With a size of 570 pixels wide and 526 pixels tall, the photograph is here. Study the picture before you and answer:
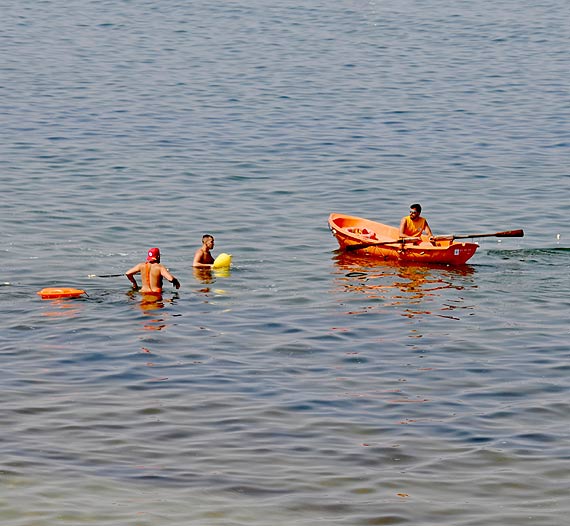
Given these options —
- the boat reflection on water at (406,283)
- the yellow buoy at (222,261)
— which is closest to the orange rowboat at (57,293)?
the yellow buoy at (222,261)

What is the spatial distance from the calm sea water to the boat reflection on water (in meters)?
0.09

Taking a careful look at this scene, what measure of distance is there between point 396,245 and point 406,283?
1388mm

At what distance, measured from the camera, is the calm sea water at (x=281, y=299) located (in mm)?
13484

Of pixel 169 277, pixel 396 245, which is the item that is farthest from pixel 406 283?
pixel 169 277

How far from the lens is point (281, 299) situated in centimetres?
2211

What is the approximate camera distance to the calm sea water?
44.2 ft

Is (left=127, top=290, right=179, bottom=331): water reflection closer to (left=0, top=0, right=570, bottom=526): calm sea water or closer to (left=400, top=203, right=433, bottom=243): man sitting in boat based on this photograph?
(left=0, top=0, right=570, bottom=526): calm sea water

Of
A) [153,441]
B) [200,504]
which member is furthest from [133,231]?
[200,504]

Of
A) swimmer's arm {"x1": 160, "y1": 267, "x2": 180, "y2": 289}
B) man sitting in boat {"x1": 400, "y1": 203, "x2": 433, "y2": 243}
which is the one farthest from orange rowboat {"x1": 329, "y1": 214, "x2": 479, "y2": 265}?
swimmer's arm {"x1": 160, "y1": 267, "x2": 180, "y2": 289}

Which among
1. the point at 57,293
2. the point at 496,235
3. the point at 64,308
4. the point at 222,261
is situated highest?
the point at 496,235

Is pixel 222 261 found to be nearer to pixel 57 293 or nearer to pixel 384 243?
pixel 384 243

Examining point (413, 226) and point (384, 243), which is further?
point (413, 226)

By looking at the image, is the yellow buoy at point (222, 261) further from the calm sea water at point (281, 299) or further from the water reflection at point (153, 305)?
the water reflection at point (153, 305)

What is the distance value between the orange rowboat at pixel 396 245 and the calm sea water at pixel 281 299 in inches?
14.0
